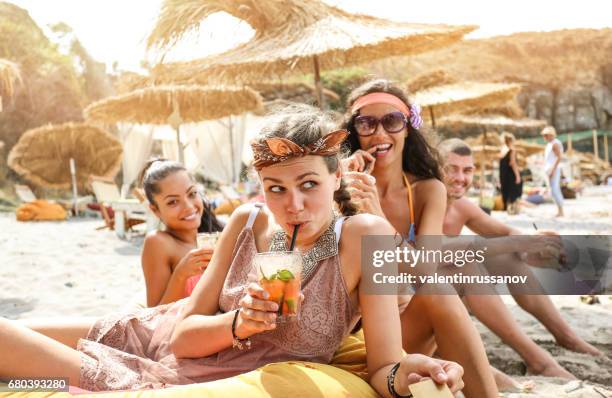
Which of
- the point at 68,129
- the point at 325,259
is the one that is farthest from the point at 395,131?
the point at 68,129

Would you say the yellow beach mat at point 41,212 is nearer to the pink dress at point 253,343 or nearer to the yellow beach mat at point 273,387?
the pink dress at point 253,343

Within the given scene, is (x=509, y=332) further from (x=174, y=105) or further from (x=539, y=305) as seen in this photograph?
(x=174, y=105)

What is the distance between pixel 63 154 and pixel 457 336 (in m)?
→ 20.0

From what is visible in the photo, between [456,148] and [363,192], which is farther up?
[456,148]

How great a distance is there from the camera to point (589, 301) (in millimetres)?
4328

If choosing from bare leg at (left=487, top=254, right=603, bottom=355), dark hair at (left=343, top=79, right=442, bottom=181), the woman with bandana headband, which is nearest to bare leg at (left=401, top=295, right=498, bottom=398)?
the woman with bandana headband

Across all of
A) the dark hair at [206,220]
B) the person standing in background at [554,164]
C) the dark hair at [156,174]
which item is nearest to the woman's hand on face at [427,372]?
the dark hair at [156,174]

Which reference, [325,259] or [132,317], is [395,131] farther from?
[132,317]

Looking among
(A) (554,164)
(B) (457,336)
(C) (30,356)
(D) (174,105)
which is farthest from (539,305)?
(D) (174,105)

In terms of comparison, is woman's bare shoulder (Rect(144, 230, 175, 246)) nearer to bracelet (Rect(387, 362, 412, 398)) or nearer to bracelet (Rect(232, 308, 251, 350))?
bracelet (Rect(232, 308, 251, 350))

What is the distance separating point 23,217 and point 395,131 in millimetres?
14550

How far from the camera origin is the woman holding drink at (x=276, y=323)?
1773 millimetres

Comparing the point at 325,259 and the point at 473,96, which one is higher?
the point at 473,96

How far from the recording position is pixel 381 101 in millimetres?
2895
